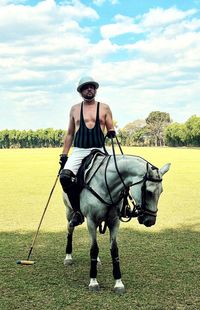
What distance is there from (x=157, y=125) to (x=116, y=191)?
15500 cm

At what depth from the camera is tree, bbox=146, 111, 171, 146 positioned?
156750mm

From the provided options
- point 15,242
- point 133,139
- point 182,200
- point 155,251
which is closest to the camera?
point 155,251

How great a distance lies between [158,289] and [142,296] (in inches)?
14.8

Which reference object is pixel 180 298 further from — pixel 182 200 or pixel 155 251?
pixel 182 200

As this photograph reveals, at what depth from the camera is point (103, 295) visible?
6.12 m

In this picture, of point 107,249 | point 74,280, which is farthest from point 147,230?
point 74,280

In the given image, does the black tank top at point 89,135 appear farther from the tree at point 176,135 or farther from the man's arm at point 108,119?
the tree at point 176,135

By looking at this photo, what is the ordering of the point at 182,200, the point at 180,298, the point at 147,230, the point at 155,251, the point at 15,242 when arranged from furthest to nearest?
1. the point at 182,200
2. the point at 147,230
3. the point at 15,242
4. the point at 155,251
5. the point at 180,298

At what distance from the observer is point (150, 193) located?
220 inches

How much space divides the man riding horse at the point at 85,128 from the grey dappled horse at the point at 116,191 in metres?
0.23

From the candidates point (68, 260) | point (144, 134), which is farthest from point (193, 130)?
point (68, 260)

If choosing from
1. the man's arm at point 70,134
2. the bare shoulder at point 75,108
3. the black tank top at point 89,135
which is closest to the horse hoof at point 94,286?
the black tank top at point 89,135

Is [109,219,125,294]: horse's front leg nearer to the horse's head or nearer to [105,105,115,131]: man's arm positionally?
the horse's head

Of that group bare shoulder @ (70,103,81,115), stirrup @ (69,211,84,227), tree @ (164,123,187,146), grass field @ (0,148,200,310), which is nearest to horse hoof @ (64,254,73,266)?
grass field @ (0,148,200,310)
